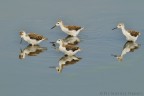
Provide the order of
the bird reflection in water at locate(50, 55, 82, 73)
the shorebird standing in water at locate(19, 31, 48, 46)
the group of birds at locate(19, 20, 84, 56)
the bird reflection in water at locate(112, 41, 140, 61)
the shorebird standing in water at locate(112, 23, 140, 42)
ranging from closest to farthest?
1. the bird reflection in water at locate(50, 55, 82, 73)
2. the bird reflection in water at locate(112, 41, 140, 61)
3. the group of birds at locate(19, 20, 84, 56)
4. the shorebird standing in water at locate(19, 31, 48, 46)
5. the shorebird standing in water at locate(112, 23, 140, 42)

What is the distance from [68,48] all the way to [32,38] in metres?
1.49

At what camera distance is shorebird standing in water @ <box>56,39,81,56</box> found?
17.3 m

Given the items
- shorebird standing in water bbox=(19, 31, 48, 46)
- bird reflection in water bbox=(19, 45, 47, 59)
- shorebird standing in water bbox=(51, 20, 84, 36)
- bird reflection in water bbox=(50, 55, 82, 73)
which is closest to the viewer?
bird reflection in water bbox=(50, 55, 82, 73)

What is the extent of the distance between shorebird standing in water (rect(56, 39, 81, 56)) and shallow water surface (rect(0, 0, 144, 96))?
211mm

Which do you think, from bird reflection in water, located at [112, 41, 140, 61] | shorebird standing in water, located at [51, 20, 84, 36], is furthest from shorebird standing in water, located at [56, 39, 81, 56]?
shorebird standing in water, located at [51, 20, 84, 36]

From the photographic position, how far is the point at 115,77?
1586 centimetres

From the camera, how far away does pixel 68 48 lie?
17.4 meters

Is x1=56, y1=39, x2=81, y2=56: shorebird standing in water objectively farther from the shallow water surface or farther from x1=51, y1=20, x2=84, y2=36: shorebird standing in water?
x1=51, y1=20, x2=84, y2=36: shorebird standing in water

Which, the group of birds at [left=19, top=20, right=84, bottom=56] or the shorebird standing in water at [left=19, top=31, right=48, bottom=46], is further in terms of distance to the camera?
the shorebird standing in water at [left=19, top=31, right=48, bottom=46]

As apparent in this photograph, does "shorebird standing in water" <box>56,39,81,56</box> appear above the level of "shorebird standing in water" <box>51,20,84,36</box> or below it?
below

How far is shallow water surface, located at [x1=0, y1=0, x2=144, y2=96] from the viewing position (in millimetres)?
15328

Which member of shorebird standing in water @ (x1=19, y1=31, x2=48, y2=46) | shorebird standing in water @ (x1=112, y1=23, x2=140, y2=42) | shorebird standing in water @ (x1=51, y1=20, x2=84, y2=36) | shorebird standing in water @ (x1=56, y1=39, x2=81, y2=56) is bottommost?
shorebird standing in water @ (x1=56, y1=39, x2=81, y2=56)

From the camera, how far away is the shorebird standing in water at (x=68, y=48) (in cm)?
1733

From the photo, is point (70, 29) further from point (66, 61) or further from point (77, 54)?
point (66, 61)
